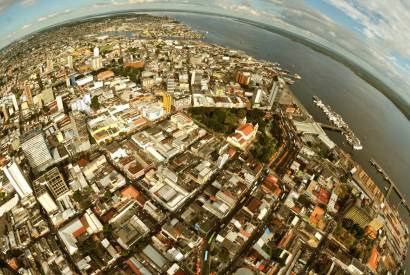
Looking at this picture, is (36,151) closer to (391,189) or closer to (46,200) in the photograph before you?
(46,200)

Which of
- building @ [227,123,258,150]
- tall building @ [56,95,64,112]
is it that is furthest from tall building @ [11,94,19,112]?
building @ [227,123,258,150]

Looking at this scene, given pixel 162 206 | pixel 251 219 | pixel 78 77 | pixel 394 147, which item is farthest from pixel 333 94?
pixel 78 77

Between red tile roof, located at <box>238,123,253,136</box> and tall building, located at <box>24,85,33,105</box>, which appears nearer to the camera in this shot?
red tile roof, located at <box>238,123,253,136</box>

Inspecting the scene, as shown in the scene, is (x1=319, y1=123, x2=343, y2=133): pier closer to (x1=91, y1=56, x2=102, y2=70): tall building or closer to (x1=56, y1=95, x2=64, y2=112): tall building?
(x1=56, y1=95, x2=64, y2=112): tall building

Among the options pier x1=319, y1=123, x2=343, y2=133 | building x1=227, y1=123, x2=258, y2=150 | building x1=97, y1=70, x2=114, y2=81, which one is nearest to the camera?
building x1=227, y1=123, x2=258, y2=150

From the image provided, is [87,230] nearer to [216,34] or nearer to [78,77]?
[78,77]

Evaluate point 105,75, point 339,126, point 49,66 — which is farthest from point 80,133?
point 339,126

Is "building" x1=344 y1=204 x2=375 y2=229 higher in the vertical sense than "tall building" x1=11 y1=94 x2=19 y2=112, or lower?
higher
